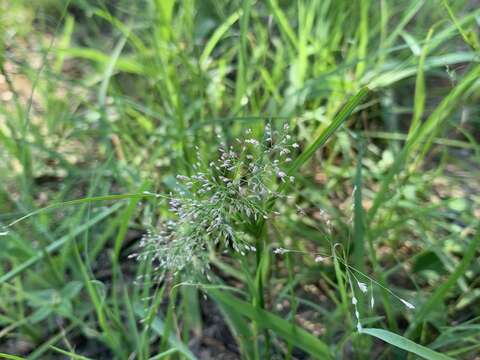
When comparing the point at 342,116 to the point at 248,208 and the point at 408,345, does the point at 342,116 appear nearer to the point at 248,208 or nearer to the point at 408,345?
the point at 248,208

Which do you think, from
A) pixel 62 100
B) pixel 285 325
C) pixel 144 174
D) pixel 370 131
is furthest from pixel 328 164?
pixel 62 100

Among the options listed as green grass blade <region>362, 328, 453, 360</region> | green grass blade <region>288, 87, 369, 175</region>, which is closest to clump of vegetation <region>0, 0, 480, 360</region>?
green grass blade <region>288, 87, 369, 175</region>

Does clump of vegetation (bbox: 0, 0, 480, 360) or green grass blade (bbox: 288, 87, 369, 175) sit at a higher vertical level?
green grass blade (bbox: 288, 87, 369, 175)

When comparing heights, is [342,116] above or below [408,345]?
above

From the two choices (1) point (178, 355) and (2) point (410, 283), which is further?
(2) point (410, 283)

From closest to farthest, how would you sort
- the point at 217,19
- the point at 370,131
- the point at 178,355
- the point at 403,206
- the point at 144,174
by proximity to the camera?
the point at 178,355
the point at 403,206
the point at 144,174
the point at 370,131
the point at 217,19

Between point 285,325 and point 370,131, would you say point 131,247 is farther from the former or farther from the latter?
point 370,131

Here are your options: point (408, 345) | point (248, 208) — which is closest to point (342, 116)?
point (248, 208)

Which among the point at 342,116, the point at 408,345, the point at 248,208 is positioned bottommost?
the point at 408,345

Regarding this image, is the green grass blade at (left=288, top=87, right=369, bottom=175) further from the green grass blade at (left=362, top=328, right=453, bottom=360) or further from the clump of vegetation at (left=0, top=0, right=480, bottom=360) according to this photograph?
the green grass blade at (left=362, top=328, right=453, bottom=360)

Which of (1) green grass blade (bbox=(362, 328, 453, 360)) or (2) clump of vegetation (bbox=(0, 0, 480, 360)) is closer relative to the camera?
(1) green grass blade (bbox=(362, 328, 453, 360))

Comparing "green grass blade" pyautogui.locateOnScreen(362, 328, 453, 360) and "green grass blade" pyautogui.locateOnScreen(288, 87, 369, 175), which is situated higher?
"green grass blade" pyautogui.locateOnScreen(288, 87, 369, 175)
